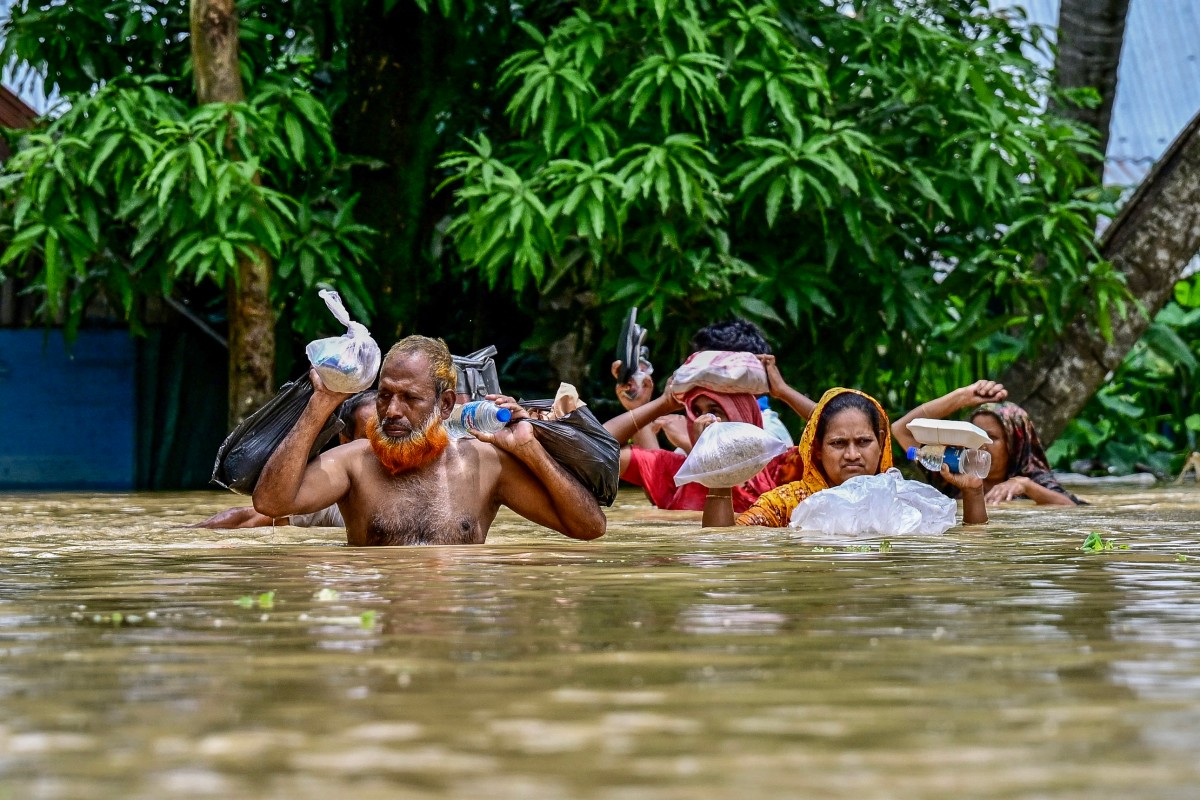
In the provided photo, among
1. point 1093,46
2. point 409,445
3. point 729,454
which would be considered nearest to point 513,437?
point 409,445

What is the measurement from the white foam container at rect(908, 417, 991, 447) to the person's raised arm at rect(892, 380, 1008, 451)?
251mm

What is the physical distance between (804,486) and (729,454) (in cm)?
84

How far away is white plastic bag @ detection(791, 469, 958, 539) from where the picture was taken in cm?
711

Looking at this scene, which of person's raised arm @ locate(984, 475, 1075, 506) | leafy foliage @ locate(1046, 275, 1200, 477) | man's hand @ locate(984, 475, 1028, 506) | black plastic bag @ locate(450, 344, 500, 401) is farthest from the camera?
leafy foliage @ locate(1046, 275, 1200, 477)

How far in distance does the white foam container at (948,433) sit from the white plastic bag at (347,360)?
3.01 meters

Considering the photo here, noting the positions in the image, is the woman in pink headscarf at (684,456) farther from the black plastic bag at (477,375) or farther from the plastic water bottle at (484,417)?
the plastic water bottle at (484,417)

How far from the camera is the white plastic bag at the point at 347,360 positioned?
5453 mm

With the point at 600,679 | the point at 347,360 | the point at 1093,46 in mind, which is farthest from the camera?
the point at 1093,46

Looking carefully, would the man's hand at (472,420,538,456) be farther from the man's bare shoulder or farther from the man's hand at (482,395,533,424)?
the man's bare shoulder

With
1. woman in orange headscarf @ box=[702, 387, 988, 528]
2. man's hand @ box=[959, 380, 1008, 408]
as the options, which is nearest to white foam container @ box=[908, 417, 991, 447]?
woman in orange headscarf @ box=[702, 387, 988, 528]

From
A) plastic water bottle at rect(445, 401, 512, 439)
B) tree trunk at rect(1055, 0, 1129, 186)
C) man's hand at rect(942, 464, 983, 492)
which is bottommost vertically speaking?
man's hand at rect(942, 464, 983, 492)

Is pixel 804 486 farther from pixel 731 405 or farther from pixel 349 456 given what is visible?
pixel 349 456

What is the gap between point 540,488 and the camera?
20.2ft

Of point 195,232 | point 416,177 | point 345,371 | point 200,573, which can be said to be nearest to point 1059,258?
point 416,177
